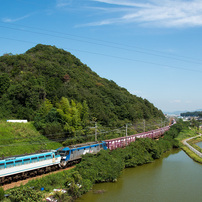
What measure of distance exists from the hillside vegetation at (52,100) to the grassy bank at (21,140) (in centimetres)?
138

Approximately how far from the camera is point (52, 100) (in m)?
40.3

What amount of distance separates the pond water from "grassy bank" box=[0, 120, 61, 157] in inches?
436

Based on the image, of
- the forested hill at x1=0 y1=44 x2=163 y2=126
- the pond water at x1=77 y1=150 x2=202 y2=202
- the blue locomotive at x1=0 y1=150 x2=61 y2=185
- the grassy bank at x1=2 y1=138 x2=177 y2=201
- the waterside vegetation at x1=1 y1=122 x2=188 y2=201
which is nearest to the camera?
the grassy bank at x1=2 y1=138 x2=177 y2=201

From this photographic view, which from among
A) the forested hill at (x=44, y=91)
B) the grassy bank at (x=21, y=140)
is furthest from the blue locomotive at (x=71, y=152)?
the forested hill at (x=44, y=91)

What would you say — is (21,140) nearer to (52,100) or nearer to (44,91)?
(44,91)

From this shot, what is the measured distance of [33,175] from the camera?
21672mm

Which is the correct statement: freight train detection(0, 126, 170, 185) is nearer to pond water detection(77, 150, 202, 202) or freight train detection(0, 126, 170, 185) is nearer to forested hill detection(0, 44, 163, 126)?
pond water detection(77, 150, 202, 202)

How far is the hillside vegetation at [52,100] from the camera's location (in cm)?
3341

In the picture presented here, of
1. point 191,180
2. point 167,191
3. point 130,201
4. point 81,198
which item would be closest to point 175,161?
point 191,180

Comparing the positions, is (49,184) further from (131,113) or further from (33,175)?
(131,113)

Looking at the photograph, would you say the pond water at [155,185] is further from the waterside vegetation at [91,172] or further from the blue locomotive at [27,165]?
the blue locomotive at [27,165]

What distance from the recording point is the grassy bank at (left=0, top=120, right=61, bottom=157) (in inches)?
1037

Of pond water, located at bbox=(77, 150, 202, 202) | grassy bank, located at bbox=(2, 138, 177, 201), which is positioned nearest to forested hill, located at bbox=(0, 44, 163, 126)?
grassy bank, located at bbox=(2, 138, 177, 201)

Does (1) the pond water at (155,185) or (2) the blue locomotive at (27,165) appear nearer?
(1) the pond water at (155,185)
